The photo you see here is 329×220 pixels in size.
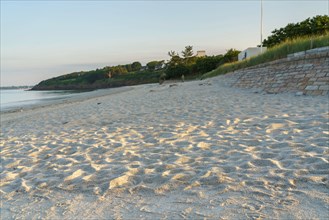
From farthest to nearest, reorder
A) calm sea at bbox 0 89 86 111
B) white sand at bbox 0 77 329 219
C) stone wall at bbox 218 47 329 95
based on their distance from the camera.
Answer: calm sea at bbox 0 89 86 111
stone wall at bbox 218 47 329 95
white sand at bbox 0 77 329 219

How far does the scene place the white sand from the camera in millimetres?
2580

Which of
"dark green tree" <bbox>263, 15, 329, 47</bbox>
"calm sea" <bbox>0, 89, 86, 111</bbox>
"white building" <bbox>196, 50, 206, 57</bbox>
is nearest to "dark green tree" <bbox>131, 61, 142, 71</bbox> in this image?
"white building" <bbox>196, 50, 206, 57</bbox>

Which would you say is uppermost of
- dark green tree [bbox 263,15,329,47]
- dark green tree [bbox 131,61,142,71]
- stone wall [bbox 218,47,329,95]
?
dark green tree [bbox 263,15,329,47]

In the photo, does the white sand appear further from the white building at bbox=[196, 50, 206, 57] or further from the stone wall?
the white building at bbox=[196, 50, 206, 57]

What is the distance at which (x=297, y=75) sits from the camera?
10180 mm

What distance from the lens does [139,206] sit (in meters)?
2.69

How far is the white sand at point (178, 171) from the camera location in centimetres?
258

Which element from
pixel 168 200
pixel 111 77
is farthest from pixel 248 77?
pixel 111 77

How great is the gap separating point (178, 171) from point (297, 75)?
8392mm

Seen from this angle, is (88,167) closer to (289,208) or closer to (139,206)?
(139,206)

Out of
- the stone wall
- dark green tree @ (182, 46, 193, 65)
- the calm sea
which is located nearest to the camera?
the stone wall

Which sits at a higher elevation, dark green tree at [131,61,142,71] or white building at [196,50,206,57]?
white building at [196,50,206,57]

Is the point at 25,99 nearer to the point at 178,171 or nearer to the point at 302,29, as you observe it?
the point at 302,29

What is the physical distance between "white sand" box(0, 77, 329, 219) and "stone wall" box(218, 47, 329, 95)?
321cm
